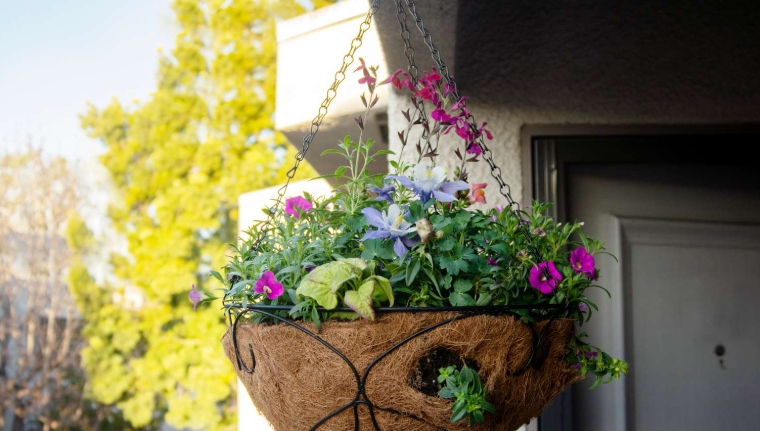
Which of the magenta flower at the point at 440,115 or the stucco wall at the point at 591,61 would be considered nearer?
the magenta flower at the point at 440,115

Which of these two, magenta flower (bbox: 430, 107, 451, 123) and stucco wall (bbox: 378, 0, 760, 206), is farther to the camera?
stucco wall (bbox: 378, 0, 760, 206)

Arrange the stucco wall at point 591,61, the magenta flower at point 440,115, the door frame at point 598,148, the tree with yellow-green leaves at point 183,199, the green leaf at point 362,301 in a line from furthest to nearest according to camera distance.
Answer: the tree with yellow-green leaves at point 183,199 → the door frame at point 598,148 → the stucco wall at point 591,61 → the magenta flower at point 440,115 → the green leaf at point 362,301

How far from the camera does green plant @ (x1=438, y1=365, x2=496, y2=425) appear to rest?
67 centimetres

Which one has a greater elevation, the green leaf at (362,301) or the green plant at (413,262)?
the green plant at (413,262)

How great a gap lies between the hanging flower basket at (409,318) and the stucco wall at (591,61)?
0.72 metres

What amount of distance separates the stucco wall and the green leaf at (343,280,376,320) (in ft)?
2.84

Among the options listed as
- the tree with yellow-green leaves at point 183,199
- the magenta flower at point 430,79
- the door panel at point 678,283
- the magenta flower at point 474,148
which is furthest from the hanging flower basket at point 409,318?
the tree with yellow-green leaves at point 183,199

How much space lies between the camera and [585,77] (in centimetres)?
187

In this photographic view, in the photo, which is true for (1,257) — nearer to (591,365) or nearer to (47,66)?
(47,66)

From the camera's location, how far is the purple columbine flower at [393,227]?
2.43ft

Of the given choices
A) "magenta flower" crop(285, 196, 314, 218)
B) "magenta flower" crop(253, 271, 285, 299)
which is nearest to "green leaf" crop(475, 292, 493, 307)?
"magenta flower" crop(253, 271, 285, 299)

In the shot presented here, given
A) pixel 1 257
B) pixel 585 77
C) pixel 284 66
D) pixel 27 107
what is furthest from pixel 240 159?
pixel 585 77

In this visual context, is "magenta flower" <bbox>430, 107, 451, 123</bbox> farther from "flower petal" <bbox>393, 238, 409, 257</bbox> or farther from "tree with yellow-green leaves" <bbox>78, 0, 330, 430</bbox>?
"tree with yellow-green leaves" <bbox>78, 0, 330, 430</bbox>

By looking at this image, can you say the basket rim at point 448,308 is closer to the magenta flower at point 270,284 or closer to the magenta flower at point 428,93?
the magenta flower at point 270,284
